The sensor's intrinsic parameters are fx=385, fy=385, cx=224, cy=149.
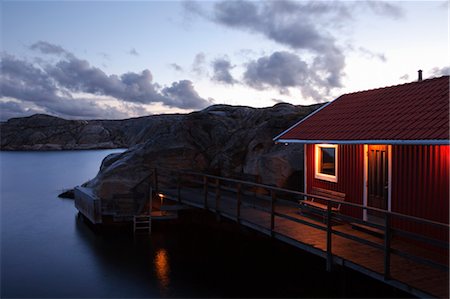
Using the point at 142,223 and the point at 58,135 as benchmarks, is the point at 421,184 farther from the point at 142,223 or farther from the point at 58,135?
the point at 58,135

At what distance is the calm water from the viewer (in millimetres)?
12930

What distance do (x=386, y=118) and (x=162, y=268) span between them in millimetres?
10350

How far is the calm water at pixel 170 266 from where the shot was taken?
12930 millimetres

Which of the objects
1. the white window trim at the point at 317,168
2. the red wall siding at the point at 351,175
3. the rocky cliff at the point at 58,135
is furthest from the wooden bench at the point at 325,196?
the rocky cliff at the point at 58,135

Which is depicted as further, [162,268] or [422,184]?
[162,268]

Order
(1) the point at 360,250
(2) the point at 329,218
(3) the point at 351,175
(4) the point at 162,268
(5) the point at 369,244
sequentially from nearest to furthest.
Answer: (5) the point at 369,244
(2) the point at 329,218
(1) the point at 360,250
(3) the point at 351,175
(4) the point at 162,268

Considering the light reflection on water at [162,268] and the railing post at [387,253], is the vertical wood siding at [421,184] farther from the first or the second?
the light reflection on water at [162,268]

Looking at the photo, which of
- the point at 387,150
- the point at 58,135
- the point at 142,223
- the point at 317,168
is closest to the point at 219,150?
the point at 142,223

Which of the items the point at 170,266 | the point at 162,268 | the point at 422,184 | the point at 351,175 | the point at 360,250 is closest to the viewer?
the point at 360,250

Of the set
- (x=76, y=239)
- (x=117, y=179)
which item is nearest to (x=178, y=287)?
(x=117, y=179)

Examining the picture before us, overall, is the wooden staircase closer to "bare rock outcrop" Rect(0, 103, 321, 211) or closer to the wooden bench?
"bare rock outcrop" Rect(0, 103, 321, 211)

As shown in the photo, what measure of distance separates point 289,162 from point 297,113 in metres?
4.61

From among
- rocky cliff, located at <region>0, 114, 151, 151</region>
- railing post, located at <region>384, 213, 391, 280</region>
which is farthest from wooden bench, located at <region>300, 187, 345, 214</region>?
→ rocky cliff, located at <region>0, 114, 151, 151</region>

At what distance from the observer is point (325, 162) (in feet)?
39.2
